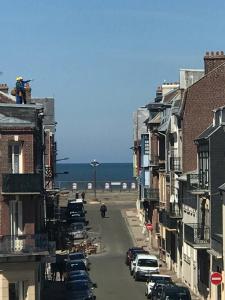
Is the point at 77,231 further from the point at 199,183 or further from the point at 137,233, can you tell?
the point at 199,183

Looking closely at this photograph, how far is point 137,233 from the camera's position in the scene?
273ft

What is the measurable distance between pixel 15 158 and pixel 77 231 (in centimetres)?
3705

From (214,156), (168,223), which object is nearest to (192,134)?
(168,223)

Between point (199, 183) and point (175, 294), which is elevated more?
point (199, 183)

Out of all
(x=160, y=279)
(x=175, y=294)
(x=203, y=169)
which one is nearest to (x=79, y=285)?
(x=160, y=279)

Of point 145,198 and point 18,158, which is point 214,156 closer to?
point 18,158

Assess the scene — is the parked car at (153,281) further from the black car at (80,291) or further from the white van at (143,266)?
the white van at (143,266)

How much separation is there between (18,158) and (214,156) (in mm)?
11672

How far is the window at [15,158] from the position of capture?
4316 centimetres

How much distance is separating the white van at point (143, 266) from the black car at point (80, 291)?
8.12 m

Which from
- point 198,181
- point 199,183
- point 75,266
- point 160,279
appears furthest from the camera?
point 75,266

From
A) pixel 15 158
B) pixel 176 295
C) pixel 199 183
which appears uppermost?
pixel 15 158

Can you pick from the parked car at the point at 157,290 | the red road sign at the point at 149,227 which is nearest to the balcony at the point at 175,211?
the red road sign at the point at 149,227

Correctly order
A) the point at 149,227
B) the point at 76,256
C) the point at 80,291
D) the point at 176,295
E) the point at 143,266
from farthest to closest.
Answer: the point at 149,227 → the point at 76,256 → the point at 143,266 → the point at 80,291 → the point at 176,295
